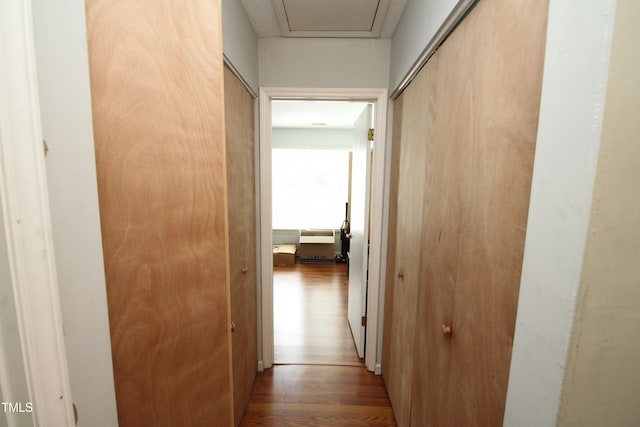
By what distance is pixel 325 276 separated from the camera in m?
4.37

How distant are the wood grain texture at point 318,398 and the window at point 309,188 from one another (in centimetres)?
352

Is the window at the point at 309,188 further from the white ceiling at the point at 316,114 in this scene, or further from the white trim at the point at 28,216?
the white trim at the point at 28,216

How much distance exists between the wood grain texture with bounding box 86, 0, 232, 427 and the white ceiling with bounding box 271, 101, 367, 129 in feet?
8.56

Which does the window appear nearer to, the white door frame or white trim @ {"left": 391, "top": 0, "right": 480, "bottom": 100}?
the white door frame

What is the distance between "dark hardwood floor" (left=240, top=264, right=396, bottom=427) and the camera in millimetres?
1698

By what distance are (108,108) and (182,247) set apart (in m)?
0.40

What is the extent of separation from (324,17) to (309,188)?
12.7ft

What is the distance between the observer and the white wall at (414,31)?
1018 millimetres

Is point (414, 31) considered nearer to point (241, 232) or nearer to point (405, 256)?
point (405, 256)

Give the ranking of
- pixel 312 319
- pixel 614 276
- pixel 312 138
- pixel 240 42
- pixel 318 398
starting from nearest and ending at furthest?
1. pixel 614 276
2. pixel 240 42
3. pixel 318 398
4. pixel 312 319
5. pixel 312 138

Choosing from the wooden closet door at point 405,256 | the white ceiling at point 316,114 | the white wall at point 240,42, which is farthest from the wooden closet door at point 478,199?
the white ceiling at point 316,114

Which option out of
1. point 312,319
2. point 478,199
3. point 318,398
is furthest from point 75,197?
point 312,319

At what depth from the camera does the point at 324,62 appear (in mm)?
1843

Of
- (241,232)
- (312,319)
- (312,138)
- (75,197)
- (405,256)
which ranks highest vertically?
(312,138)
